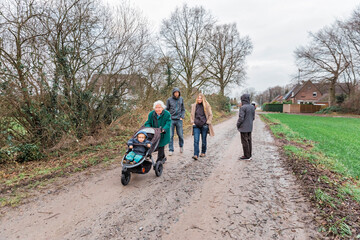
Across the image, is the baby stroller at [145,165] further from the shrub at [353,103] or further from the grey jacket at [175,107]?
the shrub at [353,103]

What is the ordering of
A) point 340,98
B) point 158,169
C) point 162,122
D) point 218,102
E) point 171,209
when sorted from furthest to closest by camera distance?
point 340,98
point 218,102
point 162,122
point 158,169
point 171,209

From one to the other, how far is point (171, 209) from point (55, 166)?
3.78 metres

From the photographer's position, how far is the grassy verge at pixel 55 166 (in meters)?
3.58

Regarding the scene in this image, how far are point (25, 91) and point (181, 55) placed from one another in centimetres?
1901

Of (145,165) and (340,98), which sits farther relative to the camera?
(340,98)

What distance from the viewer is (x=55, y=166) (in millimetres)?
4988

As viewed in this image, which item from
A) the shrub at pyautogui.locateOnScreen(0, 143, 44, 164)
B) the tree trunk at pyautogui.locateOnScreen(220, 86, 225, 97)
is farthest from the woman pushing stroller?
the tree trunk at pyautogui.locateOnScreen(220, 86, 225, 97)

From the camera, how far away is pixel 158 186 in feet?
12.1

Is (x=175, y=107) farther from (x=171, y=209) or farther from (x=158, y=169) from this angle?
(x=171, y=209)

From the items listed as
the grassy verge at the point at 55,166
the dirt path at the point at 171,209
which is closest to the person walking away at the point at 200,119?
the dirt path at the point at 171,209

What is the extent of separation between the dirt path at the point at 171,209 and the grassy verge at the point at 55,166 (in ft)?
1.64

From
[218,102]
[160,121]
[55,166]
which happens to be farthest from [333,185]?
[218,102]

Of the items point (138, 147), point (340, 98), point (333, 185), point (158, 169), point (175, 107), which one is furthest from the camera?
point (340, 98)

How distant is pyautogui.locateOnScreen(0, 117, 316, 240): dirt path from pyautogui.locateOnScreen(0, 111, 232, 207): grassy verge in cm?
50
